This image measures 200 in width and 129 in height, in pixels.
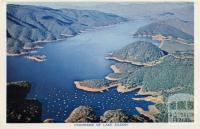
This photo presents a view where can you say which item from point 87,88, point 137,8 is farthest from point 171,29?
point 87,88

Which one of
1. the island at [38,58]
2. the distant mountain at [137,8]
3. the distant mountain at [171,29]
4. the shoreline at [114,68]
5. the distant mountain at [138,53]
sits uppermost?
the distant mountain at [137,8]

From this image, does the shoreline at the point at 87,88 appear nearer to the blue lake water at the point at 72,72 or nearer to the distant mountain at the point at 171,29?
the blue lake water at the point at 72,72

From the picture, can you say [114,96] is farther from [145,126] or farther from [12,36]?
[12,36]

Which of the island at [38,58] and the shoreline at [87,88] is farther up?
the island at [38,58]

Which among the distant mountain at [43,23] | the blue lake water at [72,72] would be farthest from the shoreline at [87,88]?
the distant mountain at [43,23]

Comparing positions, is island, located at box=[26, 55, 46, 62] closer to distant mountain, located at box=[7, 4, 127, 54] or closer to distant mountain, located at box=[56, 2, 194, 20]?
distant mountain, located at box=[7, 4, 127, 54]
